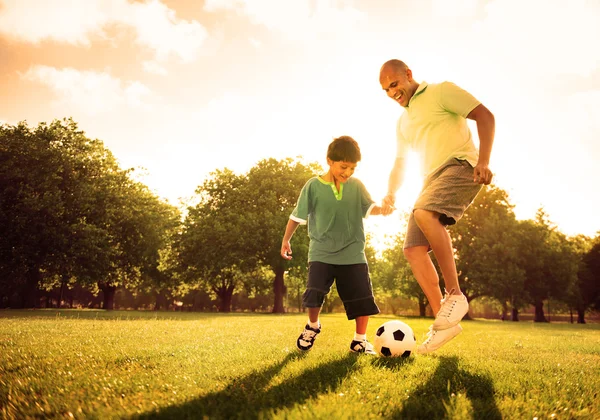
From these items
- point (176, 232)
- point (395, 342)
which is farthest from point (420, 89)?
point (176, 232)

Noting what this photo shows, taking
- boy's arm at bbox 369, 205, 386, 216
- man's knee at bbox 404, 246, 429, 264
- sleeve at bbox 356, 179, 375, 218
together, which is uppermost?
sleeve at bbox 356, 179, 375, 218

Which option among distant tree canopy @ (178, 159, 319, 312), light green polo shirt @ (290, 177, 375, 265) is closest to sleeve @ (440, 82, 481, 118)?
light green polo shirt @ (290, 177, 375, 265)

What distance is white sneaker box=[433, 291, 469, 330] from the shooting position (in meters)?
4.10

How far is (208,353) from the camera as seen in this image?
4773 mm

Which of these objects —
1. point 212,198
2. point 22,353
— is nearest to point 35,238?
point 212,198

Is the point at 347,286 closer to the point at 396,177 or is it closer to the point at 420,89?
the point at 396,177

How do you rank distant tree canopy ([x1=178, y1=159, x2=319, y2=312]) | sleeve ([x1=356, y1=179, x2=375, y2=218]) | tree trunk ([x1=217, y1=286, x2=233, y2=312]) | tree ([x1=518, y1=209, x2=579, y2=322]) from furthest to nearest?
1. tree trunk ([x1=217, y1=286, x2=233, y2=312])
2. tree ([x1=518, y1=209, x2=579, y2=322])
3. distant tree canopy ([x1=178, y1=159, x2=319, y2=312])
4. sleeve ([x1=356, y1=179, x2=375, y2=218])

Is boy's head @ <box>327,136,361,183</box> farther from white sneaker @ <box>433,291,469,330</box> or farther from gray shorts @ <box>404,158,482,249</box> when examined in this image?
white sneaker @ <box>433,291,469,330</box>

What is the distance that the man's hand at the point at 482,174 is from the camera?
403cm

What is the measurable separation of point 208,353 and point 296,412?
270cm

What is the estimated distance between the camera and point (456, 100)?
14.6 ft

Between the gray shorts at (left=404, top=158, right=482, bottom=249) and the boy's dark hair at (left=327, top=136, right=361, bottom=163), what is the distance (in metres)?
1.09

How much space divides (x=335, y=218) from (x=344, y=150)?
89cm

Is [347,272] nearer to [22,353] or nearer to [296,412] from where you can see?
[296,412]
